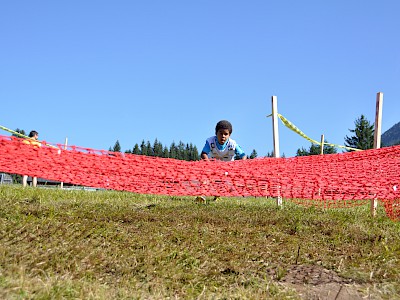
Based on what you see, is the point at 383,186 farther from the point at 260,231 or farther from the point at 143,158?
the point at 143,158

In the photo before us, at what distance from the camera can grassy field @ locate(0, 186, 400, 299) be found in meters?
2.75

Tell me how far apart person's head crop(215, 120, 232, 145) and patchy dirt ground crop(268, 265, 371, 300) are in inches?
174

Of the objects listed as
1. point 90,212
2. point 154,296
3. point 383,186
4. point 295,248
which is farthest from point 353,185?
point 90,212

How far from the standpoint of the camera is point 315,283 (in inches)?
119

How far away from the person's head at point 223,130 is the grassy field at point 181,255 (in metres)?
2.46

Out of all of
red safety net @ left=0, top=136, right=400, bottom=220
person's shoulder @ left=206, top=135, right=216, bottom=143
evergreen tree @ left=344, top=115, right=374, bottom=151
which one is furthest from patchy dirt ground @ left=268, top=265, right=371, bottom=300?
evergreen tree @ left=344, top=115, right=374, bottom=151

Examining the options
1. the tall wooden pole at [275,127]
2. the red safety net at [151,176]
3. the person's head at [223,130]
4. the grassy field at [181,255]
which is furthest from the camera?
the tall wooden pole at [275,127]

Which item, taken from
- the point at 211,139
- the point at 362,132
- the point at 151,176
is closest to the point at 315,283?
the point at 151,176

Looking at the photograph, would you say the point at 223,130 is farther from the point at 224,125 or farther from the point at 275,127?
the point at 275,127

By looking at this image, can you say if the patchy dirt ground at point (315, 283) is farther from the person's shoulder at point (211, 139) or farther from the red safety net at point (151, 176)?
the person's shoulder at point (211, 139)

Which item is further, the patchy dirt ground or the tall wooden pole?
the tall wooden pole

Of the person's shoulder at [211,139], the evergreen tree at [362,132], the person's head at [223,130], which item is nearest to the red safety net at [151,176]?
the person's head at [223,130]

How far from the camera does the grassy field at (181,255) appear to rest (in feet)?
9.03

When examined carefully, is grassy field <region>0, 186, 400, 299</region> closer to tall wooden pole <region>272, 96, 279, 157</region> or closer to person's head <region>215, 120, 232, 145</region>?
person's head <region>215, 120, 232, 145</region>
